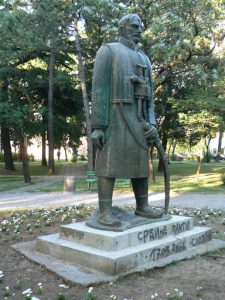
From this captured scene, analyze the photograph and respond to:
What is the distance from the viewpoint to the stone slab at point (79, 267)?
5.09 meters

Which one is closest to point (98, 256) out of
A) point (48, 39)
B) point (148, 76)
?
point (148, 76)

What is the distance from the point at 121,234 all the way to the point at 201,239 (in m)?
1.60

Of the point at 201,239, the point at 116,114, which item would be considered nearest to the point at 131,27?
the point at 116,114

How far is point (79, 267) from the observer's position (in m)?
5.51

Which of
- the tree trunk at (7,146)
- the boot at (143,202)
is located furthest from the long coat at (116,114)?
the tree trunk at (7,146)

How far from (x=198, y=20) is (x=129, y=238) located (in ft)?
51.1

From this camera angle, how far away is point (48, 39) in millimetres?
23438

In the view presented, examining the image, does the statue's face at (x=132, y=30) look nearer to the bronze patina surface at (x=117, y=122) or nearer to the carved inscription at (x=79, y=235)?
the bronze patina surface at (x=117, y=122)

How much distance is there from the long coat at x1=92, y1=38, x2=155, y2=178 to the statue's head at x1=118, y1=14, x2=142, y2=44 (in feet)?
1.00

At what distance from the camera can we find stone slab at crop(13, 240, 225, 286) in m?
5.09

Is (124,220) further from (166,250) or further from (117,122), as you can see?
(117,122)

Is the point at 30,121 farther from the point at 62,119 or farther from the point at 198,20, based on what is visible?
the point at 198,20

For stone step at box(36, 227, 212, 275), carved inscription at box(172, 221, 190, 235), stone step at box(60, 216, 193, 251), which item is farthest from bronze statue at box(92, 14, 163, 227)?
carved inscription at box(172, 221, 190, 235)

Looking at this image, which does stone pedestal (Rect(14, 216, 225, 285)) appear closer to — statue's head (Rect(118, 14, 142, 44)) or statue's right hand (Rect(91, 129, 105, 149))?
statue's right hand (Rect(91, 129, 105, 149))
